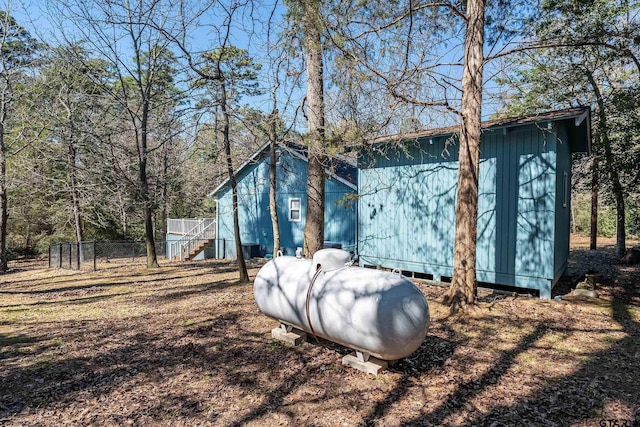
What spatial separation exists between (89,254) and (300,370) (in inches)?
522

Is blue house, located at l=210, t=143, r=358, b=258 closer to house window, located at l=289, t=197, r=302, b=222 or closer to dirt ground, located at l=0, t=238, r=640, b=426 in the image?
house window, located at l=289, t=197, r=302, b=222

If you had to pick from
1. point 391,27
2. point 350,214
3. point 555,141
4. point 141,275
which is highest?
point 391,27

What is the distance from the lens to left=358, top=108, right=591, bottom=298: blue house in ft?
25.3

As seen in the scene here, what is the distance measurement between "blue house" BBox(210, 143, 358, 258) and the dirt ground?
7.06 m

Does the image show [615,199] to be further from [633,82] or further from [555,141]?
[555,141]

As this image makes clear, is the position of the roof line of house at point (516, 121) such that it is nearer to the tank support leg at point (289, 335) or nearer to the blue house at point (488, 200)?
the blue house at point (488, 200)

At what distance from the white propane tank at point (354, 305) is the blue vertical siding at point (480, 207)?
13.8 feet

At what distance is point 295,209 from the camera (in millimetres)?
16562

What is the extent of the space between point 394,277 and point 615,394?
2.46 metres

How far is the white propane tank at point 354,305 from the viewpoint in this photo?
375 centimetres

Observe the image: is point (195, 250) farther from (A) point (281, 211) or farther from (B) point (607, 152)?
(B) point (607, 152)

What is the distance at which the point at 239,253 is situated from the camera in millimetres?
9312

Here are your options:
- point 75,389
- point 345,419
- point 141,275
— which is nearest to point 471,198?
point 345,419

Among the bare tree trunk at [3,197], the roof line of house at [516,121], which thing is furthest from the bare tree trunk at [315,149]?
the bare tree trunk at [3,197]
